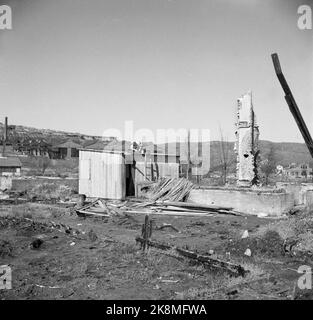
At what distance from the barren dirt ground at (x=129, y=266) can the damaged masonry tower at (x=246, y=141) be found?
16.3 ft

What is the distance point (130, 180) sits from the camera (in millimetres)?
22156

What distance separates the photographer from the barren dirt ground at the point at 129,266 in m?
5.92

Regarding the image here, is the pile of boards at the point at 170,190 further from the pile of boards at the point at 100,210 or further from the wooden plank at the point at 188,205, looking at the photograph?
the pile of boards at the point at 100,210

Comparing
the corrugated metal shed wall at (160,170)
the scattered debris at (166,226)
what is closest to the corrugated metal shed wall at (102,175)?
the corrugated metal shed wall at (160,170)

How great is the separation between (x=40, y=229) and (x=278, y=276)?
330 inches

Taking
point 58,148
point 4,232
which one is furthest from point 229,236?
point 58,148

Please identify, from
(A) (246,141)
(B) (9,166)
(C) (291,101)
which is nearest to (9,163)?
(B) (9,166)

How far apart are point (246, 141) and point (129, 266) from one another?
38.1 feet

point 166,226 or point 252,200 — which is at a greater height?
point 252,200

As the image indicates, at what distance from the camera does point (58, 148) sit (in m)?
62.1

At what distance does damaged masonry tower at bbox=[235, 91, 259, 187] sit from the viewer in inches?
674

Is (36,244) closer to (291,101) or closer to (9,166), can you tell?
(291,101)

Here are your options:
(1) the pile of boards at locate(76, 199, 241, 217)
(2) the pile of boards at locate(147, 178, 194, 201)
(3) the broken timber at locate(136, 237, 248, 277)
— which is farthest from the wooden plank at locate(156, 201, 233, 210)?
(3) the broken timber at locate(136, 237, 248, 277)
